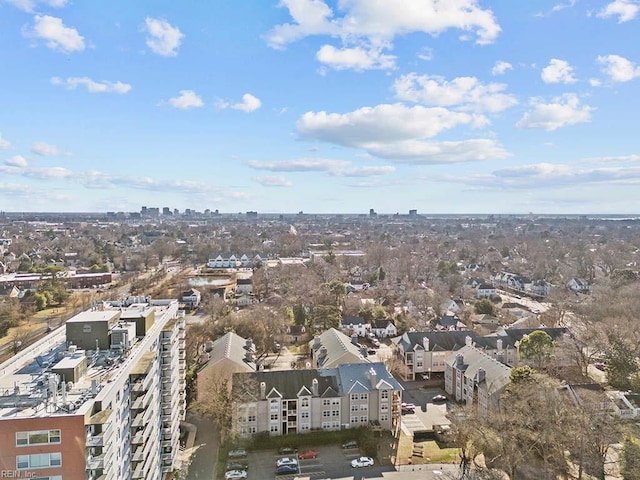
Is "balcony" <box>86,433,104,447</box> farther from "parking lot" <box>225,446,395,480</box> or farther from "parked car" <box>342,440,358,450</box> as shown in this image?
"parked car" <box>342,440,358,450</box>

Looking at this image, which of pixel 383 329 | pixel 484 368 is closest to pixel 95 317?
pixel 484 368

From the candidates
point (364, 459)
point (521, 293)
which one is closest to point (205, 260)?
point (521, 293)

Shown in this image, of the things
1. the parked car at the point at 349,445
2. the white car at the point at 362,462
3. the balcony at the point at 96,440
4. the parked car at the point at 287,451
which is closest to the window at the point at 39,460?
the balcony at the point at 96,440

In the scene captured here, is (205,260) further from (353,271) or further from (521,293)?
(521,293)

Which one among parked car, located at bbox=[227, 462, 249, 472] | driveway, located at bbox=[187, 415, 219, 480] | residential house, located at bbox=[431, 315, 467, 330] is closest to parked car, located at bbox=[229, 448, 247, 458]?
parked car, located at bbox=[227, 462, 249, 472]

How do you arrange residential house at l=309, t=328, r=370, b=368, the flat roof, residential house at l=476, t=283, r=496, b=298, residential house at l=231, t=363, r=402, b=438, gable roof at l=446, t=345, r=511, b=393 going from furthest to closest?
residential house at l=476, t=283, r=496, b=298, residential house at l=309, t=328, r=370, b=368, gable roof at l=446, t=345, r=511, b=393, residential house at l=231, t=363, r=402, b=438, the flat roof
